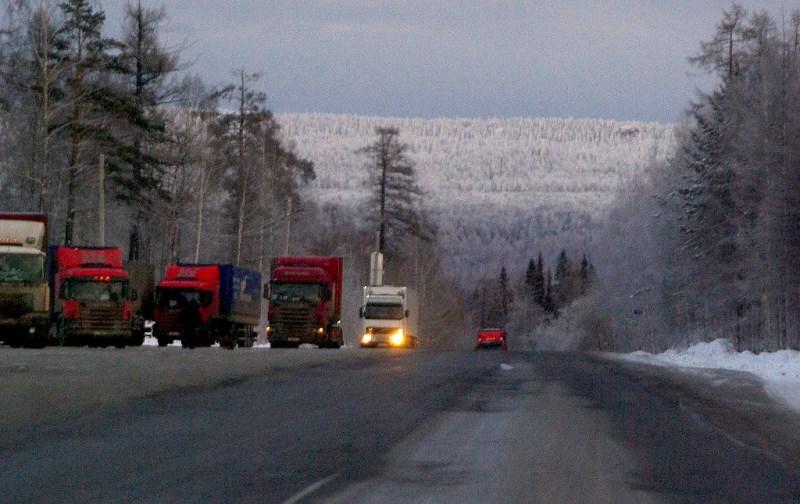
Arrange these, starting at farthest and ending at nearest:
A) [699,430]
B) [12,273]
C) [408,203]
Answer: [408,203] < [12,273] < [699,430]

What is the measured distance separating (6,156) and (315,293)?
16987mm

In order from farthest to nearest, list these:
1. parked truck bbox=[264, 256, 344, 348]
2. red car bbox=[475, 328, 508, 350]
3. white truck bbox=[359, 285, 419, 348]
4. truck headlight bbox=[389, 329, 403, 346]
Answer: red car bbox=[475, 328, 508, 350]
white truck bbox=[359, 285, 419, 348]
truck headlight bbox=[389, 329, 403, 346]
parked truck bbox=[264, 256, 344, 348]

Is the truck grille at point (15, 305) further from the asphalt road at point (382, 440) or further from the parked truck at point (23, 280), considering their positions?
the asphalt road at point (382, 440)

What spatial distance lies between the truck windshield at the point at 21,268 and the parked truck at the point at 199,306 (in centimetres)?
967

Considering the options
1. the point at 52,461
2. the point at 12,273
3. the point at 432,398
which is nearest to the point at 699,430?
the point at 432,398

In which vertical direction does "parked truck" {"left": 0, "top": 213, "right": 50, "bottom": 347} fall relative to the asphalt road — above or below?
above

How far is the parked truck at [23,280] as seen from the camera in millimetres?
43125

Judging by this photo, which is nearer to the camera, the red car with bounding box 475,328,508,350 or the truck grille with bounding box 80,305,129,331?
the truck grille with bounding box 80,305,129,331

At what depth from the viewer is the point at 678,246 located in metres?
68.9

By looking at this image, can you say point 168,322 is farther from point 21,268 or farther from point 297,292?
point 21,268

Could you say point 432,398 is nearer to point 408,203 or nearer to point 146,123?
point 146,123

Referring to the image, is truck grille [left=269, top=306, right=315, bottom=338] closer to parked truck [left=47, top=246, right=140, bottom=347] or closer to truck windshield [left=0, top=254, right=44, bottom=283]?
parked truck [left=47, top=246, right=140, bottom=347]

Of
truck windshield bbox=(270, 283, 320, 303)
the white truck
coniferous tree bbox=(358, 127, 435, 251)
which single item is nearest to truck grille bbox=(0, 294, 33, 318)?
truck windshield bbox=(270, 283, 320, 303)

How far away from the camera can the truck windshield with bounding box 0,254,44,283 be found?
43.0 metres
